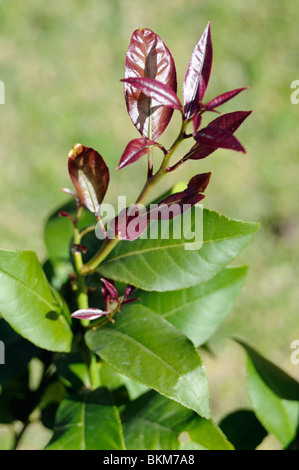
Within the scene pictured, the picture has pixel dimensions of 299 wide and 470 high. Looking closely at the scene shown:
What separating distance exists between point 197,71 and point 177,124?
296cm

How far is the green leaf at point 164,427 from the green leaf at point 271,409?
19 centimetres

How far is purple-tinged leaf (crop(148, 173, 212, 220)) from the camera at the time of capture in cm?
88

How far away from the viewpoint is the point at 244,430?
131 centimetres

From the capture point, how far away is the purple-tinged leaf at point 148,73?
0.88m

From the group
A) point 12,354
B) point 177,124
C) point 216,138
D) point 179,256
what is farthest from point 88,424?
point 177,124

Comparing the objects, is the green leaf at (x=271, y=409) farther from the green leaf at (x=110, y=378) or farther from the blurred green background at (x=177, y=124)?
the blurred green background at (x=177, y=124)

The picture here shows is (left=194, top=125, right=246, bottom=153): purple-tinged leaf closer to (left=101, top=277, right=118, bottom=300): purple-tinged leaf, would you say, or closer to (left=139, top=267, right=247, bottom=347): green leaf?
(left=101, top=277, right=118, bottom=300): purple-tinged leaf

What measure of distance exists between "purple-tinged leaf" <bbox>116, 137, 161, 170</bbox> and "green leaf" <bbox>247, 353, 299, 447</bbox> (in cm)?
62

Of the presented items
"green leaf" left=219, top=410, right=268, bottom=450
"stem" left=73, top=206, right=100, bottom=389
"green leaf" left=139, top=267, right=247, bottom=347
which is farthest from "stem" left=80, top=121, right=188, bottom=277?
"green leaf" left=219, top=410, right=268, bottom=450

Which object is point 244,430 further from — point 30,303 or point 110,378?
point 30,303

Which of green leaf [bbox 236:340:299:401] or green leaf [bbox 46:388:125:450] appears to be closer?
green leaf [bbox 46:388:125:450]

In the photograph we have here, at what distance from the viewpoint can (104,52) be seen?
13.1 feet

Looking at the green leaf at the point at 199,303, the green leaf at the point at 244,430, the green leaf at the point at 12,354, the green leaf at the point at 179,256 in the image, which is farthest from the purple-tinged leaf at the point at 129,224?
the green leaf at the point at 244,430
